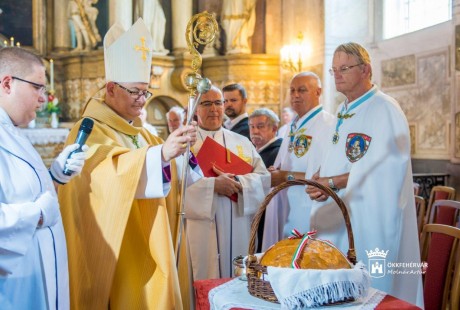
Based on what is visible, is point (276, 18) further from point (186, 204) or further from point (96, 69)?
point (186, 204)

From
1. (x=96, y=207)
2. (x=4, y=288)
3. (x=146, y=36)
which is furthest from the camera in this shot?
(x=146, y=36)

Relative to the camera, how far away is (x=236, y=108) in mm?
5648

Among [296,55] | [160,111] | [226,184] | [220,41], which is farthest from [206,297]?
[220,41]

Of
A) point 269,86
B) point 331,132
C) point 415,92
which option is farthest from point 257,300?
point 269,86

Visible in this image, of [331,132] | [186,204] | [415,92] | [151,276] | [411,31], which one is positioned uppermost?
[411,31]

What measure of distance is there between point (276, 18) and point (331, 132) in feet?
26.7

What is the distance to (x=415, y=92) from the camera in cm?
834

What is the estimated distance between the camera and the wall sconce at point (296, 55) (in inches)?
407

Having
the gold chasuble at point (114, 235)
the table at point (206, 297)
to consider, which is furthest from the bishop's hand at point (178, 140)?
the table at point (206, 297)

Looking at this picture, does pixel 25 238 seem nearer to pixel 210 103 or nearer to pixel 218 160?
pixel 218 160

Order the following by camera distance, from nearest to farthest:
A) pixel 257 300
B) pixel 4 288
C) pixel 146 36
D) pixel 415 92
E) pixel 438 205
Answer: pixel 257 300
pixel 4 288
pixel 146 36
pixel 438 205
pixel 415 92

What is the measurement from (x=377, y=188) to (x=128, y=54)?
1.58m

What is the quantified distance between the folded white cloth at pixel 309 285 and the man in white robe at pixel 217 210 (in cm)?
216

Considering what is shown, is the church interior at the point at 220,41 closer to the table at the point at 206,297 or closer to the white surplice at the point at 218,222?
the white surplice at the point at 218,222
